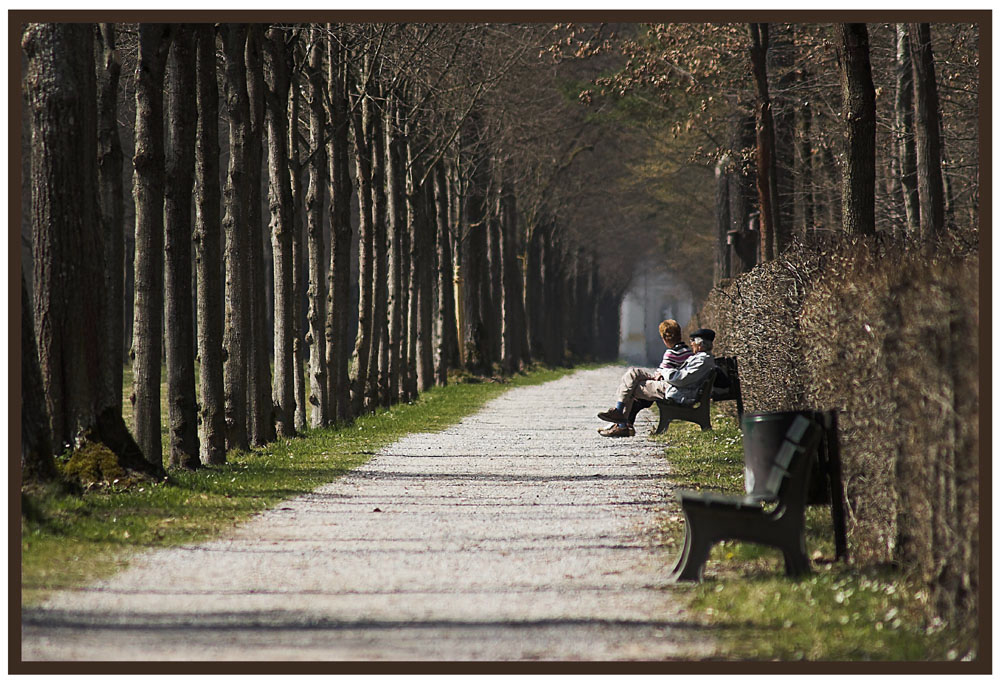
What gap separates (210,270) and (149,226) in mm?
1471

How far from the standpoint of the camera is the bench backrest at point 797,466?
717 cm

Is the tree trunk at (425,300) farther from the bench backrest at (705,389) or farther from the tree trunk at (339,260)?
the bench backrest at (705,389)

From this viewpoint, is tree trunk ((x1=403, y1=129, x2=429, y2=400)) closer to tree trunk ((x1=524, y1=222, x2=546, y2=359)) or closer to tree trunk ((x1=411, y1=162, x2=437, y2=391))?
tree trunk ((x1=411, y1=162, x2=437, y2=391))

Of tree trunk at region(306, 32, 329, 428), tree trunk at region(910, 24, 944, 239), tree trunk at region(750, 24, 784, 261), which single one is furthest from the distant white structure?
tree trunk at region(910, 24, 944, 239)

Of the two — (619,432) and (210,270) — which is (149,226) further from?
(619,432)

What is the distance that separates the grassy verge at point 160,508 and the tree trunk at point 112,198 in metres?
1.31

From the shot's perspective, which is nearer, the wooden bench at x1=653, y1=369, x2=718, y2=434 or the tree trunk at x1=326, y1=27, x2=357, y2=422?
the wooden bench at x1=653, y1=369, x2=718, y2=434

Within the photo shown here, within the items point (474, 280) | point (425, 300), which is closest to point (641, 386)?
point (425, 300)

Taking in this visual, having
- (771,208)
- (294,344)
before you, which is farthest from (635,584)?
(771,208)

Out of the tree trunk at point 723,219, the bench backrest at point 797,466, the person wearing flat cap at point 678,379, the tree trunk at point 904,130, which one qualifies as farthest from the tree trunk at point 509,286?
the bench backrest at point 797,466

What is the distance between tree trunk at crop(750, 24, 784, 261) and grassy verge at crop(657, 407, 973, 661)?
12.5 m

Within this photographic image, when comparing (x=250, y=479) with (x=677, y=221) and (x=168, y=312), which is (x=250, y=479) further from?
(x=677, y=221)

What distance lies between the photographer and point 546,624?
6336mm

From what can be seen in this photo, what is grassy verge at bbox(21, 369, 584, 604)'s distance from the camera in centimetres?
789
